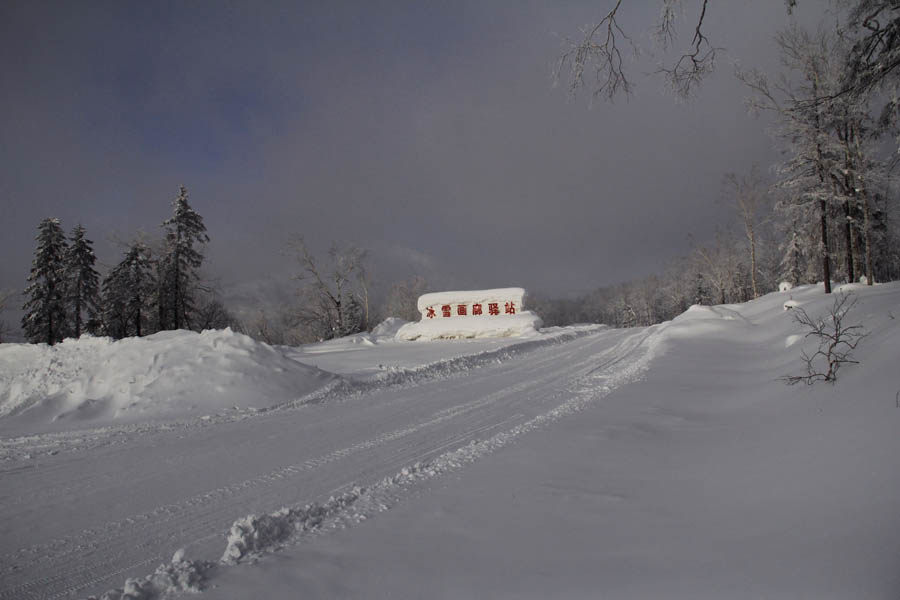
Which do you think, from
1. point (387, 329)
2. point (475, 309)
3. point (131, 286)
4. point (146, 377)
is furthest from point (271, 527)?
point (131, 286)

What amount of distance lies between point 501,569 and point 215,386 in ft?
25.1

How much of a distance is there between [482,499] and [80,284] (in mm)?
39010

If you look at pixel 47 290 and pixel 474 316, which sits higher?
pixel 47 290

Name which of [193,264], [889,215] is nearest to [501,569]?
[193,264]

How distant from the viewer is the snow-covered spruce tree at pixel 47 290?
30.6m

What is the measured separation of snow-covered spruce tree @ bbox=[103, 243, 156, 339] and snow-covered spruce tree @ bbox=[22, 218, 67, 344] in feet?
9.33

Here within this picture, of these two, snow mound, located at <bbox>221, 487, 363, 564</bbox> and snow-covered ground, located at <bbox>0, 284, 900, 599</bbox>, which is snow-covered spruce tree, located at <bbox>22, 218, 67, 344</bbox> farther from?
snow mound, located at <bbox>221, 487, 363, 564</bbox>

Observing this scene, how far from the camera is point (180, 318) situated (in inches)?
1294

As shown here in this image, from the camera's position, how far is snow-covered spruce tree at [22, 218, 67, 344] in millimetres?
30594

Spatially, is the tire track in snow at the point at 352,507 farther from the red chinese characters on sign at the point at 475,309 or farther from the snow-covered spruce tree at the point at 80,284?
the snow-covered spruce tree at the point at 80,284

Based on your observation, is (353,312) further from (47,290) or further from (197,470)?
(197,470)

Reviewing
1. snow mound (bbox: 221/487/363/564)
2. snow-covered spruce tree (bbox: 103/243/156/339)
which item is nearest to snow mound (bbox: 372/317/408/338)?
snow-covered spruce tree (bbox: 103/243/156/339)

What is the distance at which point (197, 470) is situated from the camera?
5047mm

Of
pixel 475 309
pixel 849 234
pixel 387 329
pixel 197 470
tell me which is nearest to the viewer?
pixel 197 470
